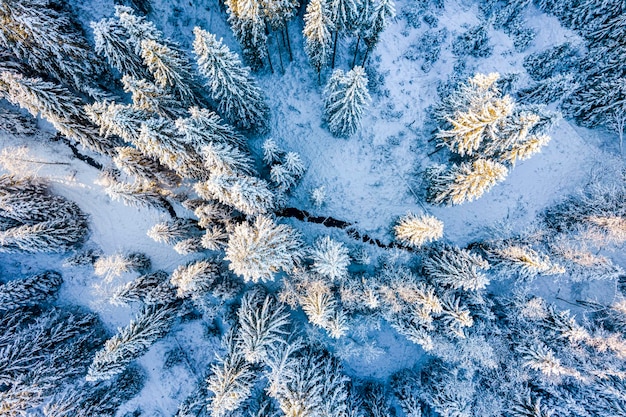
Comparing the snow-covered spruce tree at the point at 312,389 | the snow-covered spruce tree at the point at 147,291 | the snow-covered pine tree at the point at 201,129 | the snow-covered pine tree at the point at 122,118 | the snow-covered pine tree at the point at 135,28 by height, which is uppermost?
the snow-covered pine tree at the point at 135,28

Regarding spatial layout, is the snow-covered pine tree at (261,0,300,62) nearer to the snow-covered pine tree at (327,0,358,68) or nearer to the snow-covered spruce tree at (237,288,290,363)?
the snow-covered pine tree at (327,0,358,68)

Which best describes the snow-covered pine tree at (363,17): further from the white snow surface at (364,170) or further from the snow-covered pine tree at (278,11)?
the snow-covered pine tree at (278,11)

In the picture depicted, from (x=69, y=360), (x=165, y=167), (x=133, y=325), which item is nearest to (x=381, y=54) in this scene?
(x=165, y=167)

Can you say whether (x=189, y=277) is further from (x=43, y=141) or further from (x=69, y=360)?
(x=43, y=141)

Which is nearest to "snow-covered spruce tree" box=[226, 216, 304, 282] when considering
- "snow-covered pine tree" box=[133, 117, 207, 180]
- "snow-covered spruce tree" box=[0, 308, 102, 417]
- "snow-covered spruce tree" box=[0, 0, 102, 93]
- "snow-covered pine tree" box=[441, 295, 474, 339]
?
"snow-covered pine tree" box=[133, 117, 207, 180]

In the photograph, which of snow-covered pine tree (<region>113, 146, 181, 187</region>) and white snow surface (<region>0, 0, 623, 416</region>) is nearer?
snow-covered pine tree (<region>113, 146, 181, 187</region>)

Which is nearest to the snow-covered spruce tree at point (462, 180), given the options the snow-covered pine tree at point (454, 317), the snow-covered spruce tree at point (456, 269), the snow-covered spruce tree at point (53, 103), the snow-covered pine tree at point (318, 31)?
the snow-covered spruce tree at point (456, 269)

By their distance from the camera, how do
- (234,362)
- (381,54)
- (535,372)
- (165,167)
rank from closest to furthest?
(234,362) < (535,372) < (165,167) < (381,54)
